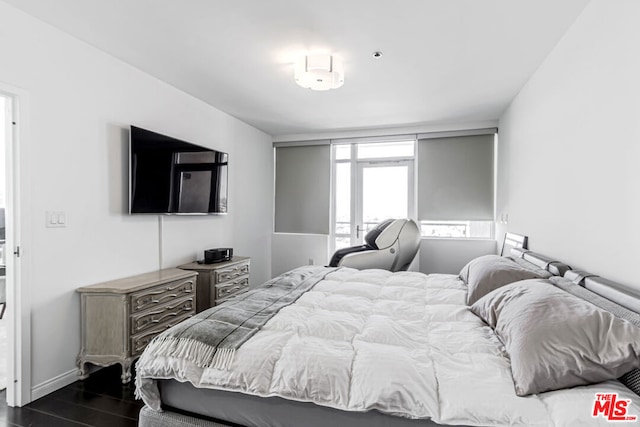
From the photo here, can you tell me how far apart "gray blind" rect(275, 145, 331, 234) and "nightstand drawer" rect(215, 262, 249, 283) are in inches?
63.6

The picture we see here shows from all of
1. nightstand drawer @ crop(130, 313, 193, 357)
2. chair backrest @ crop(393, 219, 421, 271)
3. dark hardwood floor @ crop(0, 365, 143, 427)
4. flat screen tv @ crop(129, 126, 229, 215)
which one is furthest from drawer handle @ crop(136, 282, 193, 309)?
chair backrest @ crop(393, 219, 421, 271)

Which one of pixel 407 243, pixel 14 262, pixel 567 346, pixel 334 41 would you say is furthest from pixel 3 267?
pixel 567 346

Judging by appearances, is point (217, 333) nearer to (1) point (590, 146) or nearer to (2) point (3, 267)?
(1) point (590, 146)

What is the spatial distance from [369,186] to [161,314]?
11.7 feet

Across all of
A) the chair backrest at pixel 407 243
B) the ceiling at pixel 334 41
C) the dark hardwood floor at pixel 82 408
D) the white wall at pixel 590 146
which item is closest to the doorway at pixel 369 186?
the chair backrest at pixel 407 243

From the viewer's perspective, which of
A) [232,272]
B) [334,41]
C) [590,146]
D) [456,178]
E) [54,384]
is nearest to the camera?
[590,146]

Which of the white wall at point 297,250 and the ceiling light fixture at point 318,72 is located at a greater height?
the ceiling light fixture at point 318,72

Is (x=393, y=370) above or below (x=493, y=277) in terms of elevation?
below

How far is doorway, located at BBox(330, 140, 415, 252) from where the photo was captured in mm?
5004

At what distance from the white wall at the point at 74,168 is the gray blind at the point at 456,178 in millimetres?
3413

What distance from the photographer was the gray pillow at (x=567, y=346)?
1030 millimetres

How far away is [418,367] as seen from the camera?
4.03 ft

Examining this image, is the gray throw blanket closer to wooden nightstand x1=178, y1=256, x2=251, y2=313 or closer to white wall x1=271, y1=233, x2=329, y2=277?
wooden nightstand x1=178, y1=256, x2=251, y2=313

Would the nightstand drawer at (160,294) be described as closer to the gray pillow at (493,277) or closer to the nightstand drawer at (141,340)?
the nightstand drawer at (141,340)
